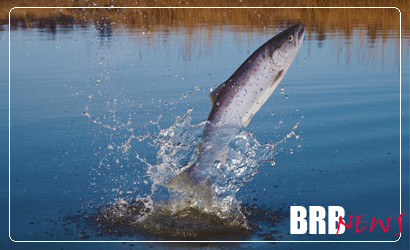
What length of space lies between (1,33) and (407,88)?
36.3 ft

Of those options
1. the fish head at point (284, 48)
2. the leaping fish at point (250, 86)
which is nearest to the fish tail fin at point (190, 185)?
the leaping fish at point (250, 86)

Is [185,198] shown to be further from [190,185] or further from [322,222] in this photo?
[322,222]

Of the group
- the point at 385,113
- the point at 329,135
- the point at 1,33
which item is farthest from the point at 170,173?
the point at 1,33

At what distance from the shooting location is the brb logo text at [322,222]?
660cm

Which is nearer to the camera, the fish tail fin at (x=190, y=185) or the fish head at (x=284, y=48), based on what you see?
the fish head at (x=284, y=48)

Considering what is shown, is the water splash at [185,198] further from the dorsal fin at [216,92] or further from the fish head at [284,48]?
the fish head at [284,48]

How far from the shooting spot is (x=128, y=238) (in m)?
6.43

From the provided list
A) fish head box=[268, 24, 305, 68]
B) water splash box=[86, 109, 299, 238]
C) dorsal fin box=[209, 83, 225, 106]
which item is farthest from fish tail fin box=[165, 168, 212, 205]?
fish head box=[268, 24, 305, 68]

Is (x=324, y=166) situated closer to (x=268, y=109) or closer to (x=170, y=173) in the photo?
(x=170, y=173)

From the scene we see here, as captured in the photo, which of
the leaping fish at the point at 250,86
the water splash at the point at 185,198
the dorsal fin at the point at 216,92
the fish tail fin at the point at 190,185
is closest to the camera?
the leaping fish at the point at 250,86

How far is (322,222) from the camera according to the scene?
676 cm

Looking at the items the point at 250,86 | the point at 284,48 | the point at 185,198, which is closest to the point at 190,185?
the point at 185,198

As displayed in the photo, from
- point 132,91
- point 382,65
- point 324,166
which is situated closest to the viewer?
point 324,166

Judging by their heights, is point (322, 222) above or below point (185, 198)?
below
